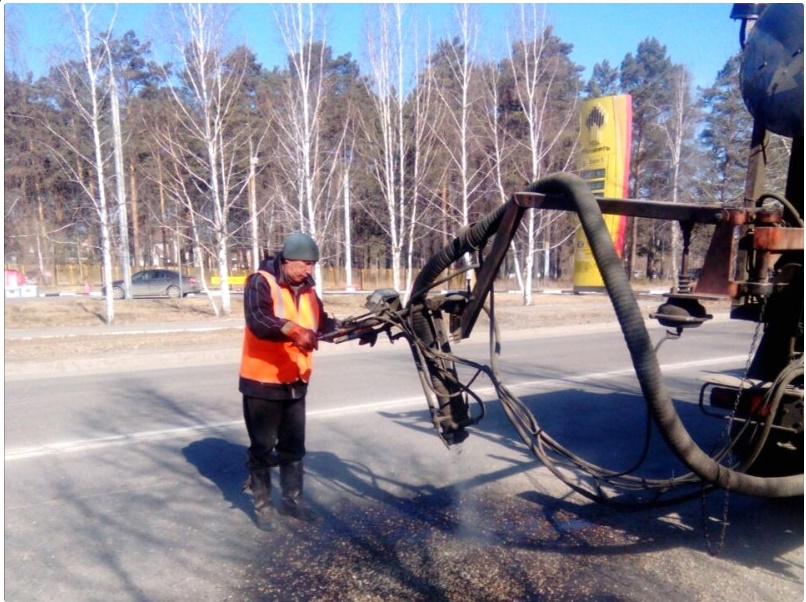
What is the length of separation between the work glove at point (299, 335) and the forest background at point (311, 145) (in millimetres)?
1369

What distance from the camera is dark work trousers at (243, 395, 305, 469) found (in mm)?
4395

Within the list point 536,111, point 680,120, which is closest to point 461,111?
point 536,111

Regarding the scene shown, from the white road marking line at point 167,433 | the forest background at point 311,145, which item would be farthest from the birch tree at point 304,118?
the white road marking line at point 167,433

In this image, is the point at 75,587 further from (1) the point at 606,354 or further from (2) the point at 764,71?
(1) the point at 606,354

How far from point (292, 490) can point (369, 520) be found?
0.57 m

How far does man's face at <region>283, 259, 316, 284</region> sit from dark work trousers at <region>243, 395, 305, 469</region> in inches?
32.0

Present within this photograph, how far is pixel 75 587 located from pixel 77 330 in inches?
663

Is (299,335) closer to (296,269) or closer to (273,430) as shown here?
(296,269)

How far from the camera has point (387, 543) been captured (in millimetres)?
4117

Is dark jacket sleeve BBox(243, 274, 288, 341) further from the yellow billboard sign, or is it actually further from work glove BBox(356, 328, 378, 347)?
the yellow billboard sign

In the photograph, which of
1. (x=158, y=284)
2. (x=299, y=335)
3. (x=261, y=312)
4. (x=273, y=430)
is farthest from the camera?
(x=158, y=284)

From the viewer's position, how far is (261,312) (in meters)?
4.20

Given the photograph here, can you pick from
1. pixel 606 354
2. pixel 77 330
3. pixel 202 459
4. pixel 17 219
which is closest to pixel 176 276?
pixel 17 219

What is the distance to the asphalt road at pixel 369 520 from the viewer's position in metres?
3.63
